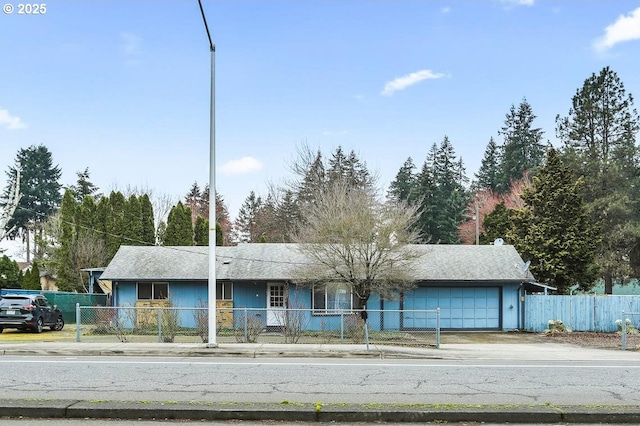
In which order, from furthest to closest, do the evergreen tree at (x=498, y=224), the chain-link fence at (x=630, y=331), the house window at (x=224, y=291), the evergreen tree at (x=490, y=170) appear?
the evergreen tree at (x=490, y=170) → the evergreen tree at (x=498, y=224) → the house window at (x=224, y=291) → the chain-link fence at (x=630, y=331)

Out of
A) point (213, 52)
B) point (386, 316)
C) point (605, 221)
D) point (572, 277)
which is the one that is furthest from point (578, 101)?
point (213, 52)

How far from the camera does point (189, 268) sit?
30.8 meters

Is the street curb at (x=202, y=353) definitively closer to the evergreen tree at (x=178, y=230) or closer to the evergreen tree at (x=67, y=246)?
the evergreen tree at (x=67, y=246)

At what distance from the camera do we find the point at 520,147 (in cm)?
8762

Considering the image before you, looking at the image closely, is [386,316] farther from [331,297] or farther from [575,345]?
[575,345]

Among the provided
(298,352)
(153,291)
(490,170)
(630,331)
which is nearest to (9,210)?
(153,291)

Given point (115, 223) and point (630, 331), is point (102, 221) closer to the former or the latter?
point (115, 223)

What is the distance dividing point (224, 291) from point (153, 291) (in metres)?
3.42

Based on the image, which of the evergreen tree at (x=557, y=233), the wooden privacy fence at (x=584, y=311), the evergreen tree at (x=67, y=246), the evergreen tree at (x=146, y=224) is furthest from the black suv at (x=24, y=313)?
the evergreen tree at (x=557, y=233)

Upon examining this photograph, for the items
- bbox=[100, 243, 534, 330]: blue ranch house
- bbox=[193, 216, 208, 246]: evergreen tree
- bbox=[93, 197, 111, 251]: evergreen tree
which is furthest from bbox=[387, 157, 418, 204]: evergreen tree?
bbox=[100, 243, 534, 330]: blue ranch house

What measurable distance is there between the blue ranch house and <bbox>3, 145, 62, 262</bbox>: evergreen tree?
57.3 meters

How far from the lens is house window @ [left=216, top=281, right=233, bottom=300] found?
30250 millimetres

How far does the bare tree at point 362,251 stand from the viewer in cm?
2545

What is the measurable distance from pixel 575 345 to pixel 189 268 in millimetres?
17398
